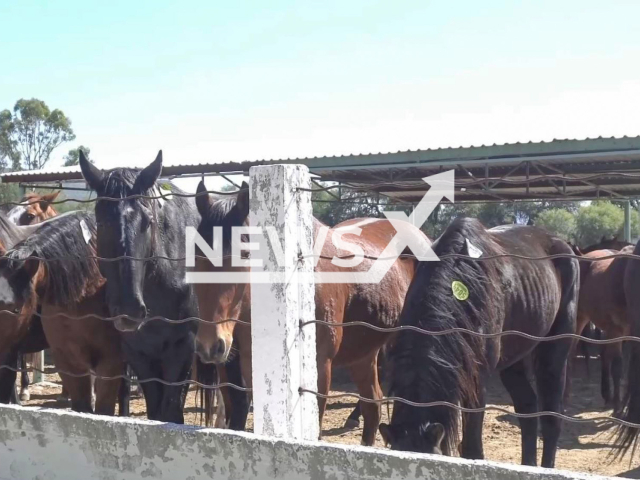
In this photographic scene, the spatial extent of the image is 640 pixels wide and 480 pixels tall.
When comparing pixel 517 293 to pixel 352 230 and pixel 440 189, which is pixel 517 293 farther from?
pixel 440 189

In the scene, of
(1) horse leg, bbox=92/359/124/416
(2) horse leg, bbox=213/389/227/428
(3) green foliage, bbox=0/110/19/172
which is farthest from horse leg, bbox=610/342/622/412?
(3) green foliage, bbox=0/110/19/172

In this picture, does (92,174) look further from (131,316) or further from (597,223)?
(597,223)

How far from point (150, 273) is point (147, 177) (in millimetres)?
622

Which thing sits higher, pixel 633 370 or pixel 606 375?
pixel 633 370

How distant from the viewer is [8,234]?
500cm

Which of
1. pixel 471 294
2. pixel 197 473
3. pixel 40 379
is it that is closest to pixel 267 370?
pixel 197 473

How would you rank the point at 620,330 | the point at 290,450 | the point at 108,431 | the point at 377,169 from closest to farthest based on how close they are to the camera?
the point at 290,450, the point at 108,431, the point at 620,330, the point at 377,169

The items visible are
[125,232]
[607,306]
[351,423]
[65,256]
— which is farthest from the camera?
[607,306]

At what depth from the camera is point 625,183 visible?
1134 cm

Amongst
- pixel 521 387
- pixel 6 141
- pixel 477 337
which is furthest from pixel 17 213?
pixel 6 141

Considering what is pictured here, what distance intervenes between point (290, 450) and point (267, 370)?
11.5 inches

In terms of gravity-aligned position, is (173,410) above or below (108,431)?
below

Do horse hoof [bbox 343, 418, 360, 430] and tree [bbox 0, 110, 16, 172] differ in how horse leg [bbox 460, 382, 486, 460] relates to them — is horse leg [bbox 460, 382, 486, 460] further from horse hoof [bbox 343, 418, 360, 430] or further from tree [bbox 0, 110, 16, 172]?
tree [bbox 0, 110, 16, 172]

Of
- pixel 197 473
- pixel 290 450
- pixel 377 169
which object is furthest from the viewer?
pixel 377 169
